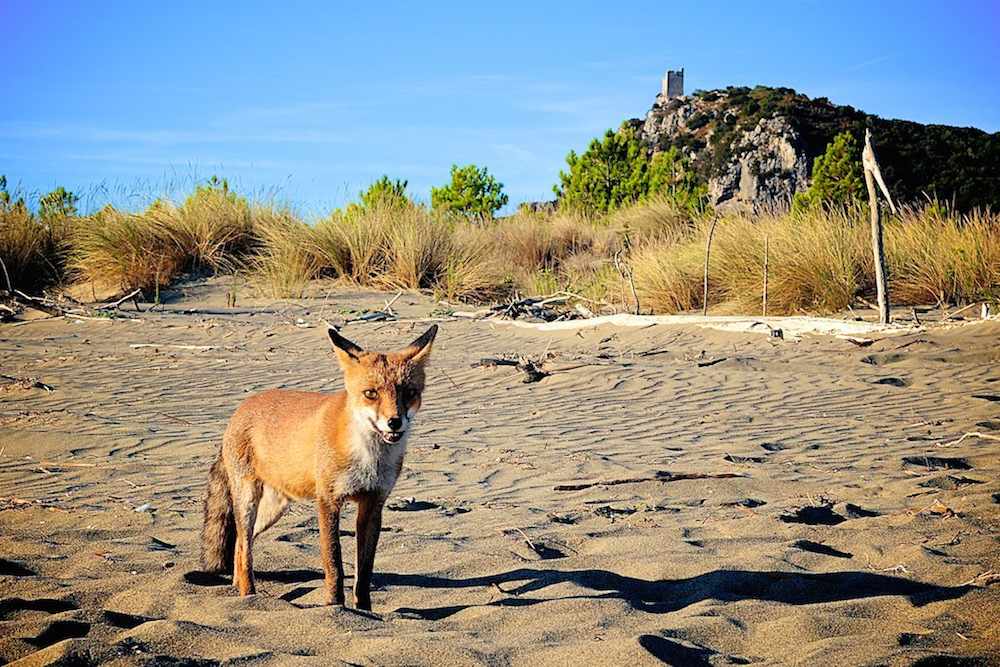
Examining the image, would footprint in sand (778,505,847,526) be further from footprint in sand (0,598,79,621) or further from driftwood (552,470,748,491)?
footprint in sand (0,598,79,621)

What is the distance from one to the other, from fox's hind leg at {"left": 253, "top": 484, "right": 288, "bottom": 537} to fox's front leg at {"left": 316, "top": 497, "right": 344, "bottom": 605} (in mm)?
526

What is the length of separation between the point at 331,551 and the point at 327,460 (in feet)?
1.28

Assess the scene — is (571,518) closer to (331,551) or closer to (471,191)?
(331,551)

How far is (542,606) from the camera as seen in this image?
12.9 feet

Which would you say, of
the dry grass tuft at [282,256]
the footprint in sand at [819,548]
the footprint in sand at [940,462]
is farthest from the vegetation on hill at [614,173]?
the footprint in sand at [819,548]

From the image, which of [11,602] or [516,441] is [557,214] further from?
[11,602]

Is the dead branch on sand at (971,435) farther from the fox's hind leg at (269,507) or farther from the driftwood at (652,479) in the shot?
the fox's hind leg at (269,507)

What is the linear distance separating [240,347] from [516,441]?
257 inches

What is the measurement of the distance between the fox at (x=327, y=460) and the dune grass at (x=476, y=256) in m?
12.4

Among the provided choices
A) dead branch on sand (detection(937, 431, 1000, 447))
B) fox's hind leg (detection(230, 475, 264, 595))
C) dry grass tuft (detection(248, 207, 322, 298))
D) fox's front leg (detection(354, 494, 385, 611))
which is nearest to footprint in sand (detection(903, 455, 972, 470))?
dead branch on sand (detection(937, 431, 1000, 447))

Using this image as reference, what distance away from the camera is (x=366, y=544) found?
4.09 metres

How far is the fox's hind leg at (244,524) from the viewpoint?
4.32 meters

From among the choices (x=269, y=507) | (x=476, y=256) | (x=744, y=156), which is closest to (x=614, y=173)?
(x=744, y=156)

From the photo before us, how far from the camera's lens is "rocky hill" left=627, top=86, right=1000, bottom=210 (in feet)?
160
